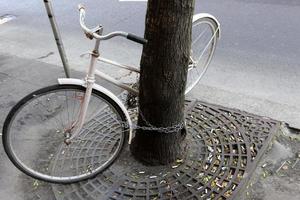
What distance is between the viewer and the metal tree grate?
302 centimetres

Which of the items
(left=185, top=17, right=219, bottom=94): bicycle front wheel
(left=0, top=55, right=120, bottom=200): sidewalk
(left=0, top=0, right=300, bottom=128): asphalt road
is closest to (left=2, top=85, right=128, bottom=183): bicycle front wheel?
(left=0, top=55, right=120, bottom=200): sidewalk

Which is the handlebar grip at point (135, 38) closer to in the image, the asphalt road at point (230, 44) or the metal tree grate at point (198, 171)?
the metal tree grate at point (198, 171)

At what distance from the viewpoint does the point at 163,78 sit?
2854 mm

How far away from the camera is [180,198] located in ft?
9.71

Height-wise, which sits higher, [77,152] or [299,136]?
[299,136]

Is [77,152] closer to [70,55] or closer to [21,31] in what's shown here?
[70,55]

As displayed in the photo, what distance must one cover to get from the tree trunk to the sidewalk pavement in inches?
29.4

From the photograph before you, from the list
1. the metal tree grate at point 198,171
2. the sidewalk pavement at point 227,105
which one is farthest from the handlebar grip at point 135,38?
the sidewalk pavement at point 227,105

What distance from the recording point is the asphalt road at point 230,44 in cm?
434

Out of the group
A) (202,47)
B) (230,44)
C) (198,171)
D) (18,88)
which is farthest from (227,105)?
(18,88)

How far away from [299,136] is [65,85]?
7.20 feet

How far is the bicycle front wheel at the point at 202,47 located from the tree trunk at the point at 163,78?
102 centimetres

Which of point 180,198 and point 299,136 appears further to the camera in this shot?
point 299,136

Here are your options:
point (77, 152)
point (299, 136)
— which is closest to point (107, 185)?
point (77, 152)
